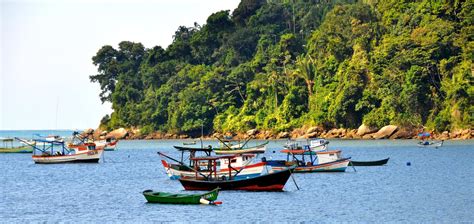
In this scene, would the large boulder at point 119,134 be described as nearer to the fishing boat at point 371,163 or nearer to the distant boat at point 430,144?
the distant boat at point 430,144

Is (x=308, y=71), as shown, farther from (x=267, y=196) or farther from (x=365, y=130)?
(x=267, y=196)

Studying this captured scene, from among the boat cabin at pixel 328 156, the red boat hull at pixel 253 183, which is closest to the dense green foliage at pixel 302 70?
the boat cabin at pixel 328 156

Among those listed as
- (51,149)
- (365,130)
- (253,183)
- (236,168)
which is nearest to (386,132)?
(365,130)

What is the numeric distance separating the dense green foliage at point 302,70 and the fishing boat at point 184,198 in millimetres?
69665

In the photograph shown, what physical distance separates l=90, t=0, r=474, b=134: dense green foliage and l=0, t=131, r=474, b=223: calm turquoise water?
3134 centimetres

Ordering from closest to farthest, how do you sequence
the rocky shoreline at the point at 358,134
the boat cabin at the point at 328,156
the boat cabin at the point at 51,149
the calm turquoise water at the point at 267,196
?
the calm turquoise water at the point at 267,196 → the boat cabin at the point at 328,156 → the boat cabin at the point at 51,149 → the rocky shoreline at the point at 358,134

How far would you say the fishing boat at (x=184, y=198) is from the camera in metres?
49.0

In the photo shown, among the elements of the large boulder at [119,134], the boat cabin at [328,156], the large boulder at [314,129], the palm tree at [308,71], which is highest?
the palm tree at [308,71]

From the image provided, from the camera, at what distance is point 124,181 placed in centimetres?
6988

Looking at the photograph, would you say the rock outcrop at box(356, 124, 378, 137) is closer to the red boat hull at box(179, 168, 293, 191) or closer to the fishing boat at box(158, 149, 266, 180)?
the fishing boat at box(158, 149, 266, 180)

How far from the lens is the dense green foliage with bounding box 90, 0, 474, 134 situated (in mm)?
118438

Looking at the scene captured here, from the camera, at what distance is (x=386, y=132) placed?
398ft

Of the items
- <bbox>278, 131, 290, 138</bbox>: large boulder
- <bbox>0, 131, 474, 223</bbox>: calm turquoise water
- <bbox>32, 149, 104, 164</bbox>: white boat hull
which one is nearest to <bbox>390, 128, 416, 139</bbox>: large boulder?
<bbox>278, 131, 290, 138</bbox>: large boulder

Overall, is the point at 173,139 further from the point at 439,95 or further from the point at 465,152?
the point at 465,152
